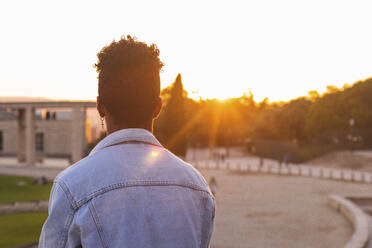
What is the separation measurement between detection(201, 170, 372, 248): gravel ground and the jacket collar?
10.9 meters

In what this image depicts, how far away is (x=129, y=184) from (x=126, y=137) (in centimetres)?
26

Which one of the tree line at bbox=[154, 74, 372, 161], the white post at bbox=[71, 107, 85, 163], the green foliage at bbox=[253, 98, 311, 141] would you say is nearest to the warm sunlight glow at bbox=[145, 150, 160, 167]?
the white post at bbox=[71, 107, 85, 163]

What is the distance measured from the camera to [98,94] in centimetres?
212

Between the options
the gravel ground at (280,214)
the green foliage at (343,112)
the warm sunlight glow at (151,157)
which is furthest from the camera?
the green foliage at (343,112)

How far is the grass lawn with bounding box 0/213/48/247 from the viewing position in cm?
1223

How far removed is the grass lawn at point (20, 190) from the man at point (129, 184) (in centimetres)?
2031

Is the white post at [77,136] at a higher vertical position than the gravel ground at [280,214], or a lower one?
higher

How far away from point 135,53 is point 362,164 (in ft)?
147

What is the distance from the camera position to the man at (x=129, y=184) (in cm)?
176

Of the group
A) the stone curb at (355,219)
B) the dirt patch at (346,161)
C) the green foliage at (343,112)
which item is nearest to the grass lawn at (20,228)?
the stone curb at (355,219)

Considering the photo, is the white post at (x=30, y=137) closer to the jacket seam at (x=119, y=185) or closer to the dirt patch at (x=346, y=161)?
the dirt patch at (x=346, y=161)

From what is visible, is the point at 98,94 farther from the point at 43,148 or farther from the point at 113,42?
the point at 43,148

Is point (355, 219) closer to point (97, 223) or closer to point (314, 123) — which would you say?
point (97, 223)

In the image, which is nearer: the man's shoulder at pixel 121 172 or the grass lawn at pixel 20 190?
the man's shoulder at pixel 121 172
